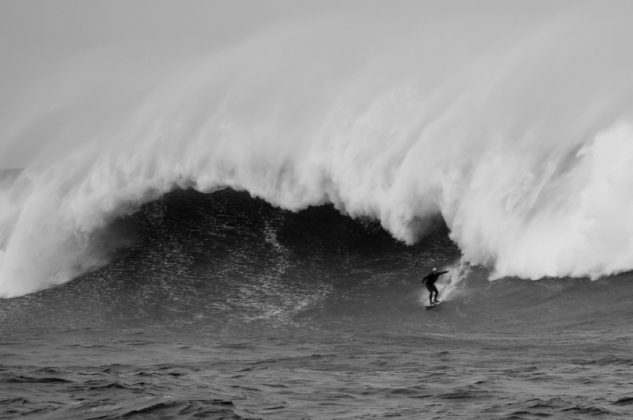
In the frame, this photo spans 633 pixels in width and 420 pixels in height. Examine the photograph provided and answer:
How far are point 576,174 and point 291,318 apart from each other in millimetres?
7762

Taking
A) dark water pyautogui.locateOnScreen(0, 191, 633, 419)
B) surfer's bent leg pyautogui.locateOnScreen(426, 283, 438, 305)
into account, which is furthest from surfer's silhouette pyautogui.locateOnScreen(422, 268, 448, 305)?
dark water pyautogui.locateOnScreen(0, 191, 633, 419)

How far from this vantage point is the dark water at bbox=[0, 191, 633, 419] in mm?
11523

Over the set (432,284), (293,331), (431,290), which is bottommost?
(293,331)

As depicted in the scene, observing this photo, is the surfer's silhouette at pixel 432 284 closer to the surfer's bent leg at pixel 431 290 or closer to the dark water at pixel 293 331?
the surfer's bent leg at pixel 431 290

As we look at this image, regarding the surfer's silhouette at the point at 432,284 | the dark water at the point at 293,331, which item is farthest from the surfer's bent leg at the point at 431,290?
the dark water at the point at 293,331

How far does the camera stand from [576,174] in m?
22.6

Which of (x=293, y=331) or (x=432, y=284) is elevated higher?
(x=432, y=284)

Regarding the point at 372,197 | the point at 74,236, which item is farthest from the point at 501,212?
the point at 74,236

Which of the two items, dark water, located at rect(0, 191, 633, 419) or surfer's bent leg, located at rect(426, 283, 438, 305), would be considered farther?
surfer's bent leg, located at rect(426, 283, 438, 305)

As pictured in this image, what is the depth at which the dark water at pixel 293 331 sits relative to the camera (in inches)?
454

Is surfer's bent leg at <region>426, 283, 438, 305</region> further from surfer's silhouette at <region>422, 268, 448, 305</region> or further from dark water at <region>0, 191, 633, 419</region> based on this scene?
dark water at <region>0, 191, 633, 419</region>

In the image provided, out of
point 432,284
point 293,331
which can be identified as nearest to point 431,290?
point 432,284

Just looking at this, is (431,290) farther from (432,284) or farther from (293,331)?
(293,331)

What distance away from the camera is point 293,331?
61.9 ft
